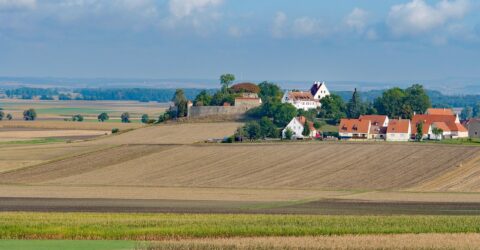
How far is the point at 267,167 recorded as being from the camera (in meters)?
79.4

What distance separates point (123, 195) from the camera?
6044cm

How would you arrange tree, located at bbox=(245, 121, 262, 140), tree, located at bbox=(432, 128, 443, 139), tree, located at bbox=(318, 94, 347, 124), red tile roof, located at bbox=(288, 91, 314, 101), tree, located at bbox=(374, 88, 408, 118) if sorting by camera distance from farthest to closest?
red tile roof, located at bbox=(288, 91, 314, 101) → tree, located at bbox=(318, 94, 347, 124) → tree, located at bbox=(374, 88, 408, 118) → tree, located at bbox=(432, 128, 443, 139) → tree, located at bbox=(245, 121, 262, 140)

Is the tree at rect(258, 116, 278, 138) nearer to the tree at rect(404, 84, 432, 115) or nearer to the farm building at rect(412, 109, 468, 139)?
the farm building at rect(412, 109, 468, 139)

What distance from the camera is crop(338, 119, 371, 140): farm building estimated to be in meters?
107

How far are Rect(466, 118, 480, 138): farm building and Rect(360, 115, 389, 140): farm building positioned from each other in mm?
10227

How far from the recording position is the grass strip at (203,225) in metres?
38.8

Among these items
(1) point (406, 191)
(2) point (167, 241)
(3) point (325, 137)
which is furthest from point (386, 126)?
(2) point (167, 241)

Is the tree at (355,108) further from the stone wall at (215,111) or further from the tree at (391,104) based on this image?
the stone wall at (215,111)

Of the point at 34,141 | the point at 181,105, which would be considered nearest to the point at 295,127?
the point at 34,141

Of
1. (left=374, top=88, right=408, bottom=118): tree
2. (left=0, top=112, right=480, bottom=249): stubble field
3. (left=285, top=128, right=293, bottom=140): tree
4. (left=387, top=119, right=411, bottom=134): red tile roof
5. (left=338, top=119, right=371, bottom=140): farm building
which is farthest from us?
(left=374, top=88, right=408, bottom=118): tree

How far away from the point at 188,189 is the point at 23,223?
25240mm

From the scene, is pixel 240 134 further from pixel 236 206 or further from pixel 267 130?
pixel 236 206

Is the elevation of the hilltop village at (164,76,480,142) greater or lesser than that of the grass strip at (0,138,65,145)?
greater

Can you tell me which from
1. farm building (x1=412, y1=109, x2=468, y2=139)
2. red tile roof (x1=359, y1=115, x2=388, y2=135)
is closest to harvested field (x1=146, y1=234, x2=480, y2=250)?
farm building (x1=412, y1=109, x2=468, y2=139)
